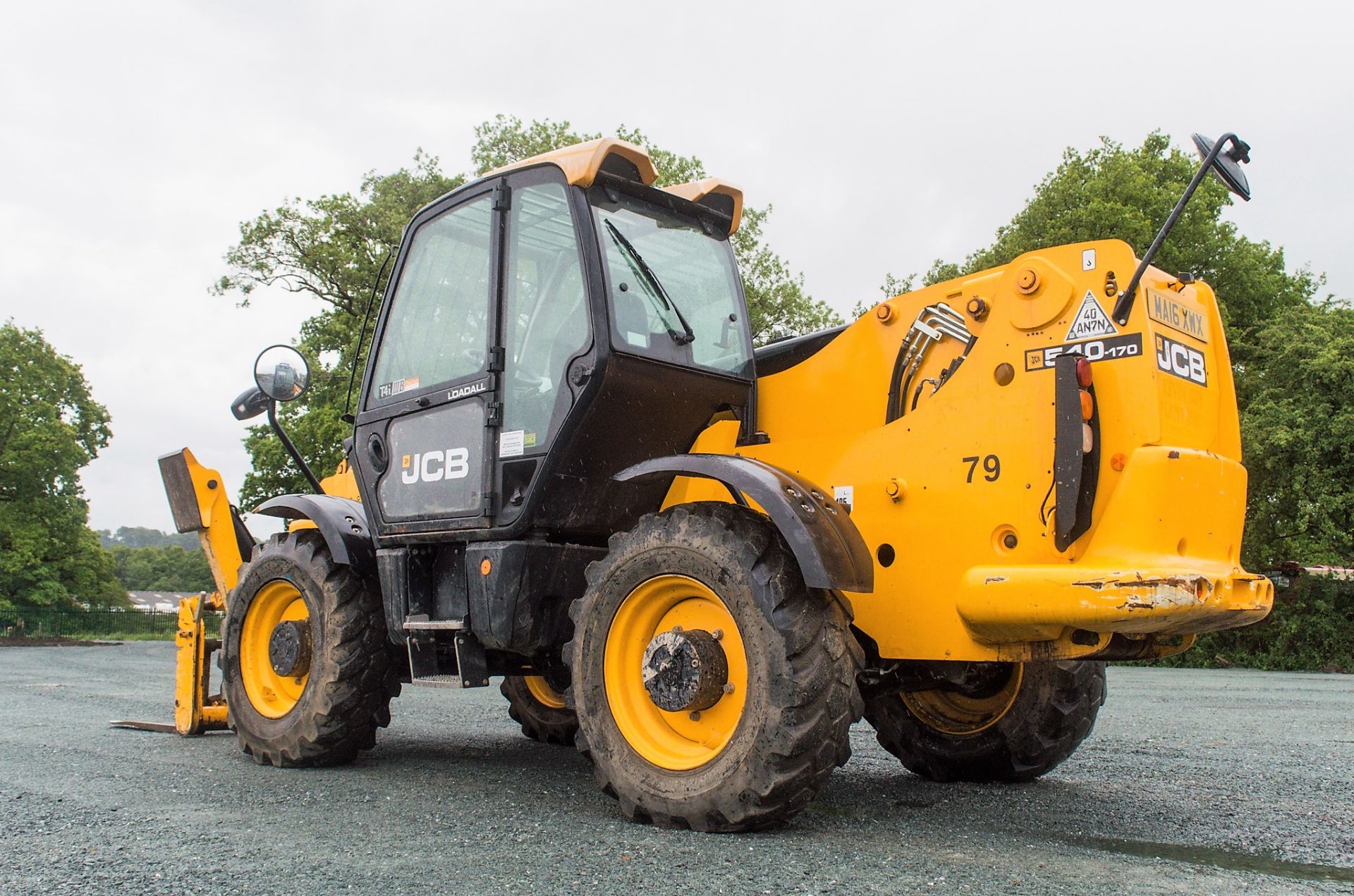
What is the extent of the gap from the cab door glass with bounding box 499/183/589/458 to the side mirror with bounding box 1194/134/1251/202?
8.09ft

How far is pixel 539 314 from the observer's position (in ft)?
16.7

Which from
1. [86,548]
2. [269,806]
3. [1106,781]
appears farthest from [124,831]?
[86,548]

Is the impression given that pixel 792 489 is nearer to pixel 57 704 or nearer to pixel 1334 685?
pixel 57 704

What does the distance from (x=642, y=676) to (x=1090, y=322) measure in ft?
6.93

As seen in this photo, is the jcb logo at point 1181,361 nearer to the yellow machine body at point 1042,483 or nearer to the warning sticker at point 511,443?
the yellow machine body at point 1042,483

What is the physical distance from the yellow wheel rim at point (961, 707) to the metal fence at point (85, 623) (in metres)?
35.8

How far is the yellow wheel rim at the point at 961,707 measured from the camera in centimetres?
516

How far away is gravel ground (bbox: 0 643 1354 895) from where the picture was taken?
328 centimetres

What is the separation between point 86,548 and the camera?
40906 millimetres

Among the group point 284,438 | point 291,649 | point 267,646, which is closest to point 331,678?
point 291,649

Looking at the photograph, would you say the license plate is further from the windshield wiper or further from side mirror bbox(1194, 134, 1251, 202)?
the windshield wiper

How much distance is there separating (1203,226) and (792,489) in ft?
94.0

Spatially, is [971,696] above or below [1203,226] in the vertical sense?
below

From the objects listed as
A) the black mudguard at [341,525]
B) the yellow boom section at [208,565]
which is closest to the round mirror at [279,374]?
the black mudguard at [341,525]
